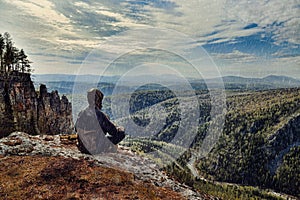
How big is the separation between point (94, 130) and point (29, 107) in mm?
56649

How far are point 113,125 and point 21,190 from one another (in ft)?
18.7

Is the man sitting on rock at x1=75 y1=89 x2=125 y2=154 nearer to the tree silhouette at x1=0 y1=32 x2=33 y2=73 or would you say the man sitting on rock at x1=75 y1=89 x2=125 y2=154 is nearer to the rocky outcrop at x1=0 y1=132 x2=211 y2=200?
the rocky outcrop at x1=0 y1=132 x2=211 y2=200

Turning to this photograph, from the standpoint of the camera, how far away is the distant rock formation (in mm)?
43812

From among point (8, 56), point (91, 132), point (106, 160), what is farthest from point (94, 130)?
point (8, 56)

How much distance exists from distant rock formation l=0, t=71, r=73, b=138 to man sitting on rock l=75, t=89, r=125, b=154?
26.6m

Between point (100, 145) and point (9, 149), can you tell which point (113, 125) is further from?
point (9, 149)

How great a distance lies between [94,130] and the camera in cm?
1302

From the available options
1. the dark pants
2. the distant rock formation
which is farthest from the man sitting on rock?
the distant rock formation

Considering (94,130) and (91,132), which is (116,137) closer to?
(94,130)

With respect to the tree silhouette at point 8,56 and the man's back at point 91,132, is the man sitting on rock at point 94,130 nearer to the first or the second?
the man's back at point 91,132

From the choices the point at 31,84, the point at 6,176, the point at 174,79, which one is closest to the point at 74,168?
the point at 6,176

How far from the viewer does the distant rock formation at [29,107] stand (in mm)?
43812

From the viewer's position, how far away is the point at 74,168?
1077cm

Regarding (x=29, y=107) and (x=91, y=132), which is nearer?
(x=91, y=132)
